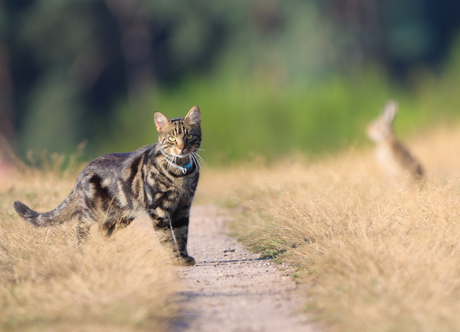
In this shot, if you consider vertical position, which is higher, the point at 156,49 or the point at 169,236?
the point at 156,49

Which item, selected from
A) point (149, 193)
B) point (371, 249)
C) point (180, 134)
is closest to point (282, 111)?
point (180, 134)

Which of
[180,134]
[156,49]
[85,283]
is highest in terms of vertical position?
[156,49]

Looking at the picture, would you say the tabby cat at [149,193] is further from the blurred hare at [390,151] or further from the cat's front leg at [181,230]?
the blurred hare at [390,151]

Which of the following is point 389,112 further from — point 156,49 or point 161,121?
point 156,49

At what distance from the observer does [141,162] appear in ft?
19.2

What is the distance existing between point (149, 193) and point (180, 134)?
2.09ft

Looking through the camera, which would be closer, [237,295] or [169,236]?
[237,295]

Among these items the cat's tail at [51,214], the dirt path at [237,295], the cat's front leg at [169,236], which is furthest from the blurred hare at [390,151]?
the cat's tail at [51,214]

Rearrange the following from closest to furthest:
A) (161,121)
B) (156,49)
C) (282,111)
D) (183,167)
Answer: (183,167) < (161,121) < (282,111) < (156,49)

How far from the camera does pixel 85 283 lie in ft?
13.1

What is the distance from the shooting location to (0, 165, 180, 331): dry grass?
3.61 meters

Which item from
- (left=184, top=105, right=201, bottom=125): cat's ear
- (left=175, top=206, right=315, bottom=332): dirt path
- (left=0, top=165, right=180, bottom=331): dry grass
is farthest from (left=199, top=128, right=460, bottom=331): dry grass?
(left=184, top=105, right=201, bottom=125): cat's ear

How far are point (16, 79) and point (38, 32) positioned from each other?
6.73 ft

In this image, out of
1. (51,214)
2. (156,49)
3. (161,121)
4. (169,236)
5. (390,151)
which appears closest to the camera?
(169,236)
